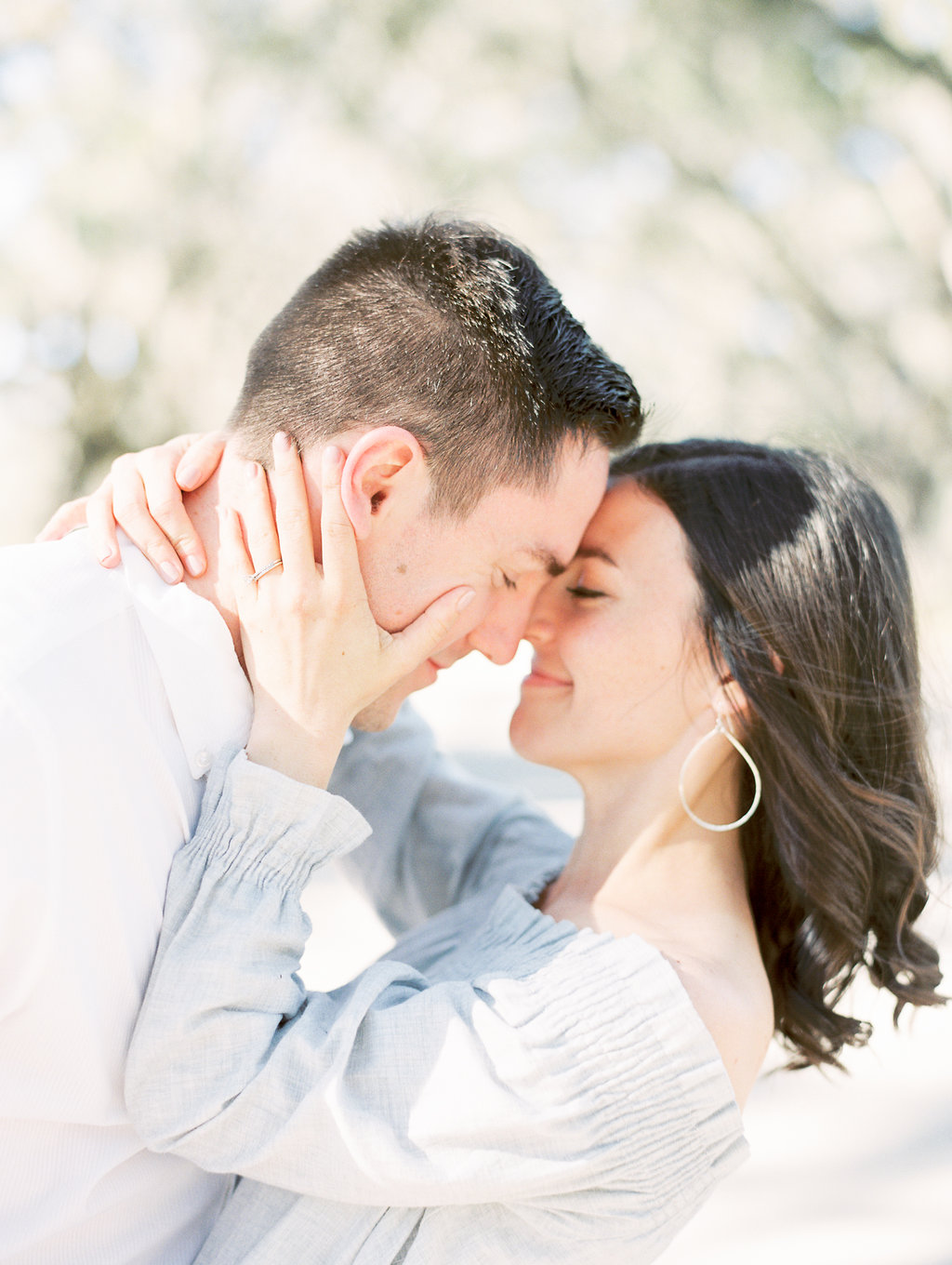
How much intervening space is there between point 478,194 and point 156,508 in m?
10.8

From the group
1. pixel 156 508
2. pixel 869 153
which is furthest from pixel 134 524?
pixel 869 153

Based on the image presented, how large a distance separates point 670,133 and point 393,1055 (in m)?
11.3

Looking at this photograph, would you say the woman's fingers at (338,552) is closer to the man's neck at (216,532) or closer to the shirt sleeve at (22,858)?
the man's neck at (216,532)

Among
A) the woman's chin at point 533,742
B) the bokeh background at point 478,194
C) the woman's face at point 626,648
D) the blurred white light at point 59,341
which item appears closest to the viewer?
the woman's face at point 626,648

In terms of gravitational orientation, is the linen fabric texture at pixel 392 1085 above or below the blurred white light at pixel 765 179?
below

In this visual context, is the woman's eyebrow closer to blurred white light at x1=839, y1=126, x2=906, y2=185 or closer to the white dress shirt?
the white dress shirt

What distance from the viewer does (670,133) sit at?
11031 mm

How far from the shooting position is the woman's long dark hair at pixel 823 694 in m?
2.06

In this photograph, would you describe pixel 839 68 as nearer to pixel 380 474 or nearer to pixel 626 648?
pixel 626 648

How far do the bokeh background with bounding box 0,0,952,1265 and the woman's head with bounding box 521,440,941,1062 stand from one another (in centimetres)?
716

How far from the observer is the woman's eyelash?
7.22 feet

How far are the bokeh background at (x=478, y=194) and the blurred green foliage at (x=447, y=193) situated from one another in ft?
0.09

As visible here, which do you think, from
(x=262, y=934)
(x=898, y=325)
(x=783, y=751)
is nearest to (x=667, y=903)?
(x=783, y=751)

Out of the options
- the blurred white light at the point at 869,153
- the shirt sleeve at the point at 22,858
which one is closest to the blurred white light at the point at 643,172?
the blurred white light at the point at 869,153
